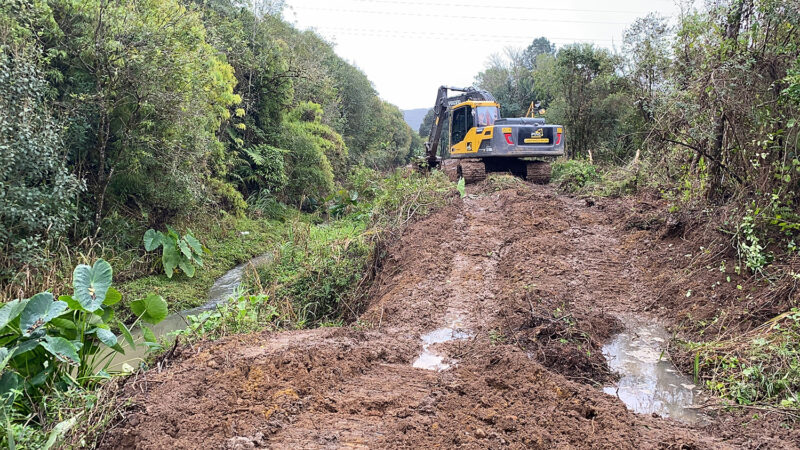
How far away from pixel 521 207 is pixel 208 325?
6.03 metres

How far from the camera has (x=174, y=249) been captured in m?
10.1

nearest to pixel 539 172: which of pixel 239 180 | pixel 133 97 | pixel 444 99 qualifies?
pixel 444 99

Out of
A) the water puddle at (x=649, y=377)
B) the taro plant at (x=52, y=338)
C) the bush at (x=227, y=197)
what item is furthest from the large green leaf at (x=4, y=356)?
the bush at (x=227, y=197)

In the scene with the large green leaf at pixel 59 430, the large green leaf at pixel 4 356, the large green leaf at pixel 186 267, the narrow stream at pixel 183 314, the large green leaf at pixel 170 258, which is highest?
the large green leaf at pixel 4 356

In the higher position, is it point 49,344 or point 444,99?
point 444,99

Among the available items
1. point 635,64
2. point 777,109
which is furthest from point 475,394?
point 635,64

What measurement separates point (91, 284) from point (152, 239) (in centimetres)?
589

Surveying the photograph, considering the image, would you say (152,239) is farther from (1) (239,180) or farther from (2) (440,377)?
(2) (440,377)

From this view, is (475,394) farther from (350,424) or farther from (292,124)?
(292,124)

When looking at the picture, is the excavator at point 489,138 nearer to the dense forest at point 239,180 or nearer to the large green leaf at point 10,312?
the dense forest at point 239,180

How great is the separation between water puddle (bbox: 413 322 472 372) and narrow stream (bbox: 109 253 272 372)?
8.57ft

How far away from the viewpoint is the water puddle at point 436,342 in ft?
14.6

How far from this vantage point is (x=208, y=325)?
17.5ft

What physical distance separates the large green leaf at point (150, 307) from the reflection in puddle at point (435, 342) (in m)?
2.52
